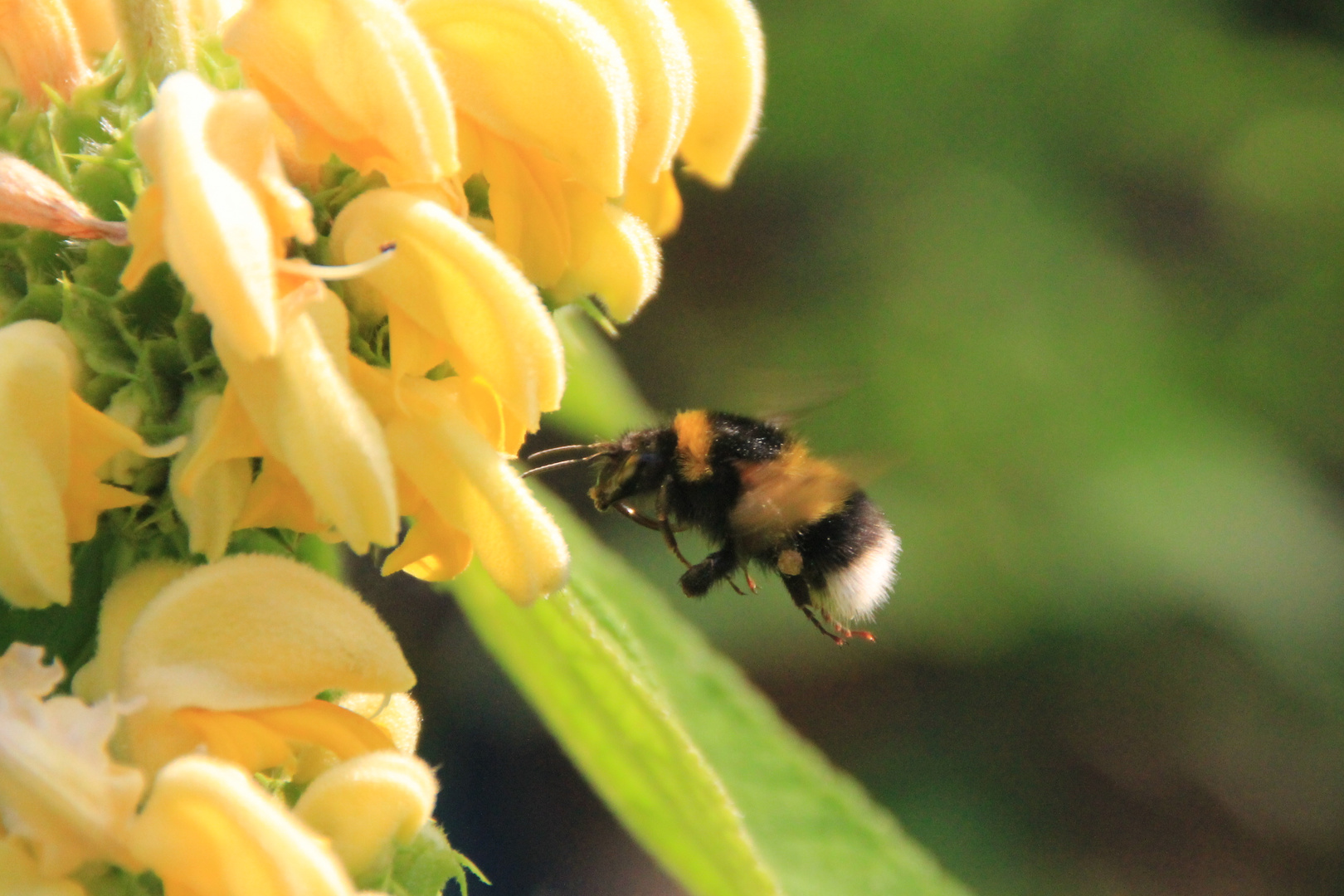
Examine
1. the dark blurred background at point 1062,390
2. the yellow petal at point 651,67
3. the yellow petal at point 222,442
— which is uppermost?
the yellow petal at point 651,67

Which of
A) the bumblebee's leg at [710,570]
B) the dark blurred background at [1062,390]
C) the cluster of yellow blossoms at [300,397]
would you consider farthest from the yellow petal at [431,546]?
the dark blurred background at [1062,390]

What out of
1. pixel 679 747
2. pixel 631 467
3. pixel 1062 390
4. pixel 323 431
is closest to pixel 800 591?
pixel 631 467

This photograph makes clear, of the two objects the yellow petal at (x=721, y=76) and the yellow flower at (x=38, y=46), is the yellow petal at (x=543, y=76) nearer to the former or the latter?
the yellow petal at (x=721, y=76)

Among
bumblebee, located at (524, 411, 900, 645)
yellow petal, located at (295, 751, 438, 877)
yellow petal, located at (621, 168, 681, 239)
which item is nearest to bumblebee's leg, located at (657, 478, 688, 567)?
bumblebee, located at (524, 411, 900, 645)

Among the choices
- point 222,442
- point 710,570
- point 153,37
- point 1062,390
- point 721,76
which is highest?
point 721,76

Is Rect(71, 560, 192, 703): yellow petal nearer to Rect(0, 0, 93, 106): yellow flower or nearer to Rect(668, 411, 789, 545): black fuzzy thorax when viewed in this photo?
Rect(0, 0, 93, 106): yellow flower

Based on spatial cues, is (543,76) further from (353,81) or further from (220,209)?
(220,209)
